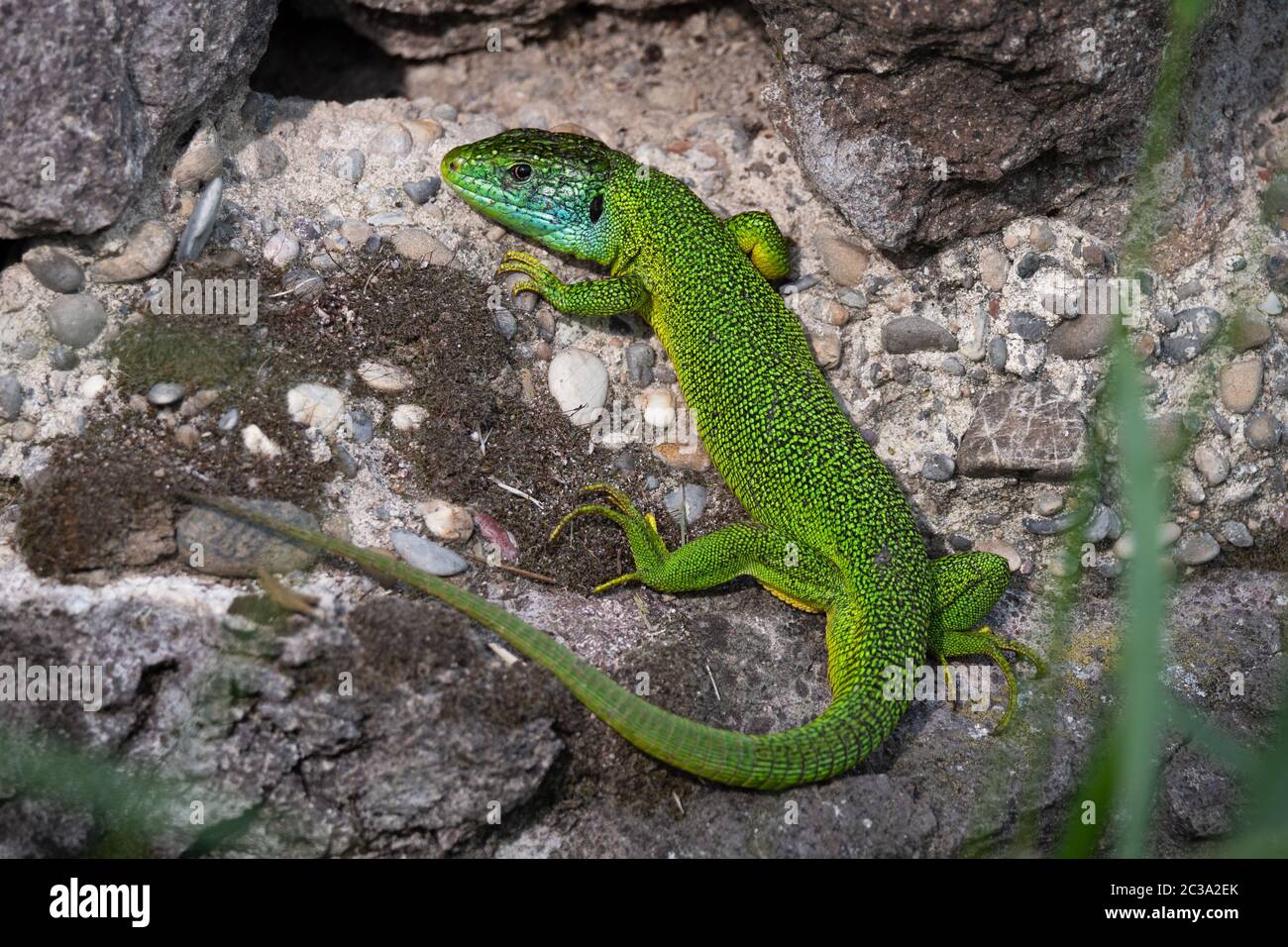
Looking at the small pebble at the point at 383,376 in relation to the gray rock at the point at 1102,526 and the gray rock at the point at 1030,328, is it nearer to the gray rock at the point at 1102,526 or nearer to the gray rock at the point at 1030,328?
the gray rock at the point at 1030,328

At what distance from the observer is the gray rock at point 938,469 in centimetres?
545

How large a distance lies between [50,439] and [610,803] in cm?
276

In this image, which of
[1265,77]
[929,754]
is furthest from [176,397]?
[1265,77]

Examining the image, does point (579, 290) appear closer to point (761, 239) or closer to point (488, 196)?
point (488, 196)

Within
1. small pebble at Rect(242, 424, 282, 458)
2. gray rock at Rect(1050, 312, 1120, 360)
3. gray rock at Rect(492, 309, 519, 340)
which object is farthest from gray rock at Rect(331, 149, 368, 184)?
gray rock at Rect(1050, 312, 1120, 360)

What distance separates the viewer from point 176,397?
4.76m

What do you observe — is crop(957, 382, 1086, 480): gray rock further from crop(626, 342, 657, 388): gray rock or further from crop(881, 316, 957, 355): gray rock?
crop(626, 342, 657, 388): gray rock

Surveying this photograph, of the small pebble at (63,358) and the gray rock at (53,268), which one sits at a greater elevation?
the gray rock at (53,268)

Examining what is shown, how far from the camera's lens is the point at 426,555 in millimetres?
4688

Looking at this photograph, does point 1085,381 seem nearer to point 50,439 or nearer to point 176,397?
point 176,397

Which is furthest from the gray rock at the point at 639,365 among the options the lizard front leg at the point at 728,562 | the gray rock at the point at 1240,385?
the gray rock at the point at 1240,385

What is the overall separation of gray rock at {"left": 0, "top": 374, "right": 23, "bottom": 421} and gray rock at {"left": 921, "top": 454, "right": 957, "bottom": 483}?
161 inches

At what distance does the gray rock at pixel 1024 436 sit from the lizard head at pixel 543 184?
6.65 ft

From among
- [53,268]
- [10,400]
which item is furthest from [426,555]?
[53,268]
